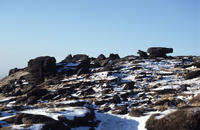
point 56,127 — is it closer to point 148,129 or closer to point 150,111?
point 148,129

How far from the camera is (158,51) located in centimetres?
6378

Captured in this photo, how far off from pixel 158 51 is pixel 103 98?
40283 millimetres

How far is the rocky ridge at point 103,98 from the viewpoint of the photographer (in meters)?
15.9

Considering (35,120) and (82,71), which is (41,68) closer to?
(82,71)

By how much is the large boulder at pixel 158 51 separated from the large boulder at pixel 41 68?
29.7 meters

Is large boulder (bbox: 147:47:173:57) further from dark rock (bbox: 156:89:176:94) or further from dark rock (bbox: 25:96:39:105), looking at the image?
dark rock (bbox: 25:96:39:105)

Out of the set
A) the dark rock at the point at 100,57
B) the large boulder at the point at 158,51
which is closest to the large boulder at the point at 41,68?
the dark rock at the point at 100,57

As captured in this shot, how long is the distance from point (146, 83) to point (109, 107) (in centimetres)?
1344

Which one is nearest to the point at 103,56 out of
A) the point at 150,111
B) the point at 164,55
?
the point at 164,55

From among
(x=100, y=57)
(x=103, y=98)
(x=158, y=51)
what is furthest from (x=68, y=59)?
(x=103, y=98)

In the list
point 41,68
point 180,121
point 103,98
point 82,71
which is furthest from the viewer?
point 41,68

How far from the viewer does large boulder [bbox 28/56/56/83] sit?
51906 mm

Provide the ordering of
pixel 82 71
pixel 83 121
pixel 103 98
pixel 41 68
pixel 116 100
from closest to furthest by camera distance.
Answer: pixel 83 121 < pixel 116 100 < pixel 103 98 < pixel 82 71 < pixel 41 68

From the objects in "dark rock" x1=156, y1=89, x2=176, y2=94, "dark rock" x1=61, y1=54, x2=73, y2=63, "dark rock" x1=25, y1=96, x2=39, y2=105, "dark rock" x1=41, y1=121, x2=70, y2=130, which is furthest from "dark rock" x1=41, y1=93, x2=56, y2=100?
"dark rock" x1=61, y1=54, x2=73, y2=63
